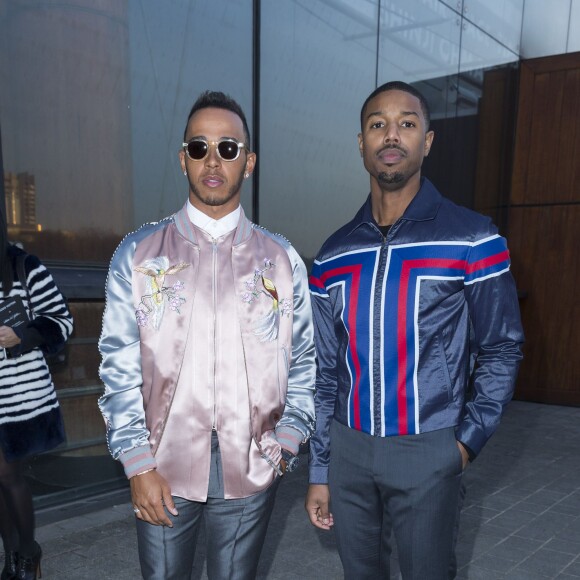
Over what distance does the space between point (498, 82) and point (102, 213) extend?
7560 millimetres

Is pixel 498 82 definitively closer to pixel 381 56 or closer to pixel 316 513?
pixel 381 56

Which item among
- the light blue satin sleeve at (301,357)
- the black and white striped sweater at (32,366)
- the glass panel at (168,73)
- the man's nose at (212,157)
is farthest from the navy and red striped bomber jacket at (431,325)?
the glass panel at (168,73)

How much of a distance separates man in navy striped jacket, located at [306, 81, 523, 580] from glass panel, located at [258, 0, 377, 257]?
4.23m

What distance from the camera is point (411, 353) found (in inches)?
79.0

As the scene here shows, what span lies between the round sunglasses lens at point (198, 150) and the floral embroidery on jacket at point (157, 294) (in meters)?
0.36

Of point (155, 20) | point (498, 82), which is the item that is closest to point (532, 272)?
point (498, 82)

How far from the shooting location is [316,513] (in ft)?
7.38

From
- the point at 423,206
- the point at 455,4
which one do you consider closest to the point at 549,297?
the point at 455,4

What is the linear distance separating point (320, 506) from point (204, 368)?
2.65 feet

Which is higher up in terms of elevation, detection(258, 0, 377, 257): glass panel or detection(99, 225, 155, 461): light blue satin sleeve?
detection(258, 0, 377, 257): glass panel

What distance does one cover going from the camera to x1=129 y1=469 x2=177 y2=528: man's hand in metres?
1.75

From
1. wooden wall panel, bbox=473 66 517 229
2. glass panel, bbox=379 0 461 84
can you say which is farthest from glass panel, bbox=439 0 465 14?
wooden wall panel, bbox=473 66 517 229

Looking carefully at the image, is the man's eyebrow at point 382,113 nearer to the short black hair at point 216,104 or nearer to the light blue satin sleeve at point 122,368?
the short black hair at point 216,104

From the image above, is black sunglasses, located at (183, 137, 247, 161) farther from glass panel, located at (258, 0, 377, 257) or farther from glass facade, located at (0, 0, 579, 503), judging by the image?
glass panel, located at (258, 0, 377, 257)
